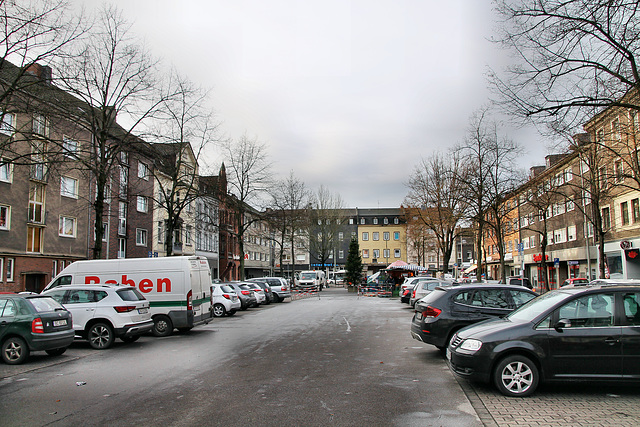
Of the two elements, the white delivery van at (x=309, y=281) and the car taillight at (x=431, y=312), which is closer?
the car taillight at (x=431, y=312)

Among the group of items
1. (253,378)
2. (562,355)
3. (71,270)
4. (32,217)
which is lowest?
(253,378)

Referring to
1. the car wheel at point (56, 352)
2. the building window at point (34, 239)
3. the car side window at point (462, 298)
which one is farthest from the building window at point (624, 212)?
the building window at point (34, 239)

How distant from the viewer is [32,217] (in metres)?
29.2

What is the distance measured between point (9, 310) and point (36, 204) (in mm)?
22019

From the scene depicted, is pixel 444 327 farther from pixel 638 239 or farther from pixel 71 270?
pixel 638 239

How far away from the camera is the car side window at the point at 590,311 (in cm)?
708

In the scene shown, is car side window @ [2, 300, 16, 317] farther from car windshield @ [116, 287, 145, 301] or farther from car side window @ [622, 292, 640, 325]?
Result: car side window @ [622, 292, 640, 325]

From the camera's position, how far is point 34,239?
2939 centimetres

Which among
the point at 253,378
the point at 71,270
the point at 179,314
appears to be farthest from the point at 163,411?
the point at 71,270

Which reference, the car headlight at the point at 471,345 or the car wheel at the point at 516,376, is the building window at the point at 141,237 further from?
the car wheel at the point at 516,376

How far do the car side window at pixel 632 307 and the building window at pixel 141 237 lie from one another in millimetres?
40037

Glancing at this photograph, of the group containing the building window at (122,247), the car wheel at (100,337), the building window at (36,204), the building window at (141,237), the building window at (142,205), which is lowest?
the car wheel at (100,337)

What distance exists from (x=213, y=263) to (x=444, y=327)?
51.0m

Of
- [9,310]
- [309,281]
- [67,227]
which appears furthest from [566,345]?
[309,281]
